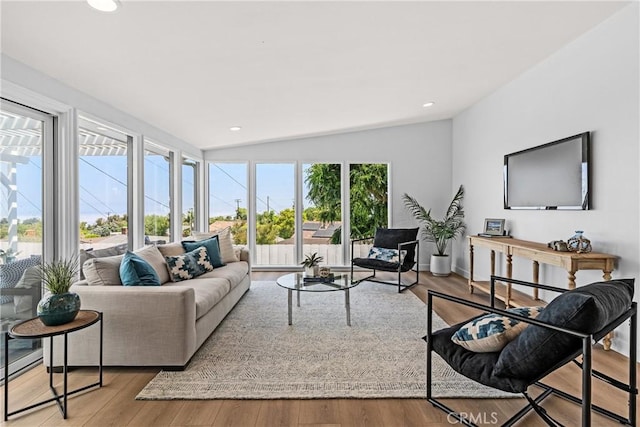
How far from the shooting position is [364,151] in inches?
237

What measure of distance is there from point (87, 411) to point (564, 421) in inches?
103

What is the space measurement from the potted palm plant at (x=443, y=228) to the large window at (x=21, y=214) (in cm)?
490

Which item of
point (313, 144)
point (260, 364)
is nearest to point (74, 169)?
point (260, 364)

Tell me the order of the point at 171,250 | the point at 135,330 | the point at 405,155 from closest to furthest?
1. the point at 135,330
2. the point at 171,250
3. the point at 405,155

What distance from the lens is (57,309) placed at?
77.4 inches

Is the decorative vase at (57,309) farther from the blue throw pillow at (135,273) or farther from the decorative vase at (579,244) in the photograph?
the decorative vase at (579,244)

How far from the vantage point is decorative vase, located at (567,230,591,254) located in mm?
2801

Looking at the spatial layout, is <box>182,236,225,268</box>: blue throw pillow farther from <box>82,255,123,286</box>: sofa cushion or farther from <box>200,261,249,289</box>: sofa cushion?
<box>82,255,123,286</box>: sofa cushion

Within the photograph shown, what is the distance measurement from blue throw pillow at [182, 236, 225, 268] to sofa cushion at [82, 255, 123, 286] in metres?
1.28

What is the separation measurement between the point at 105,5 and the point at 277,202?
439cm

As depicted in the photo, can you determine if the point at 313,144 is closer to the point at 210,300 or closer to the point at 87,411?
the point at 210,300

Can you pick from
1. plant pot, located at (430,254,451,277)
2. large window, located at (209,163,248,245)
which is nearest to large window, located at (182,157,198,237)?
large window, located at (209,163,248,245)

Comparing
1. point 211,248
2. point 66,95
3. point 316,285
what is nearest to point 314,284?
point 316,285

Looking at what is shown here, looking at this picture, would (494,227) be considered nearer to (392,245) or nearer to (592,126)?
(392,245)
